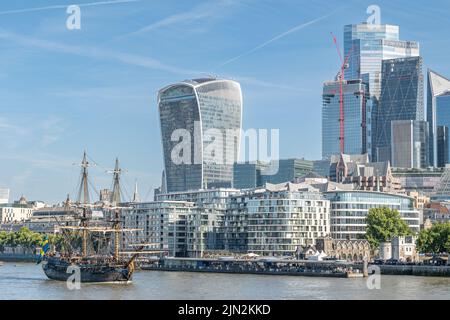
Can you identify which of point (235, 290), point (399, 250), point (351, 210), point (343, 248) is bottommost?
point (235, 290)

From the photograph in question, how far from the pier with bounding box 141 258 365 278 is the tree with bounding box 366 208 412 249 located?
26702mm

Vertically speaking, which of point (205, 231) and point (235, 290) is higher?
point (205, 231)

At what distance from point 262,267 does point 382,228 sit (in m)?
31.9

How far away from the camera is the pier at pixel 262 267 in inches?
5034

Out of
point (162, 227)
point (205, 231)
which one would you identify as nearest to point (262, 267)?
point (205, 231)

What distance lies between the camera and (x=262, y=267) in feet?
458

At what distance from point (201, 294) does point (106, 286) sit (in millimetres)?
23964

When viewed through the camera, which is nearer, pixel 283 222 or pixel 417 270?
pixel 417 270

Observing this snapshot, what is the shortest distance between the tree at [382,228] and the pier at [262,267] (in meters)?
26.7

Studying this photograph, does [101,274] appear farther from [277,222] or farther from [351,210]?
[351,210]

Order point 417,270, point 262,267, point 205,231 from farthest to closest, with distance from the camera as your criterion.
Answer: point 205,231 < point 262,267 < point 417,270

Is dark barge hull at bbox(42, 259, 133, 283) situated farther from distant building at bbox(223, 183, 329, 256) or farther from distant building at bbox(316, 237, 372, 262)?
distant building at bbox(316, 237, 372, 262)

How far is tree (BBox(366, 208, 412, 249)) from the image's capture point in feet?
529
